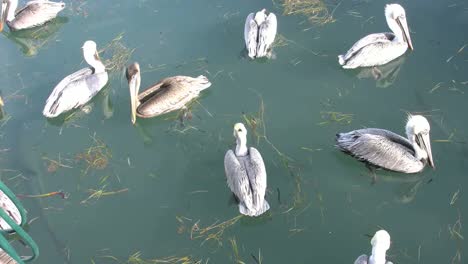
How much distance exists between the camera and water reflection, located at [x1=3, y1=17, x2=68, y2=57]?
800 centimetres

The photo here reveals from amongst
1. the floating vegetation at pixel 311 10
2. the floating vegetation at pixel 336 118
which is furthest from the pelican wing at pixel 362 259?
the floating vegetation at pixel 311 10

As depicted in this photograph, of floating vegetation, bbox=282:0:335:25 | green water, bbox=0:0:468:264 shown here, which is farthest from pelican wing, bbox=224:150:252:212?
floating vegetation, bbox=282:0:335:25

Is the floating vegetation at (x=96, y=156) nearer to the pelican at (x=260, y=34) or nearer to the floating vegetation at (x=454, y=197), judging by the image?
the pelican at (x=260, y=34)

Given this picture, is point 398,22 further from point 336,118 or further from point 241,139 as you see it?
point 241,139

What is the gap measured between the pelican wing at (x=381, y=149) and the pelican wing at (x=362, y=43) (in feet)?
4.50

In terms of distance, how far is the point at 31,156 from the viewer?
20.4 ft

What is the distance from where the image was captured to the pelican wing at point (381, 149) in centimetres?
537

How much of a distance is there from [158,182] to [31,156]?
5.43ft

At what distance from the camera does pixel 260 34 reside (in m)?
6.99

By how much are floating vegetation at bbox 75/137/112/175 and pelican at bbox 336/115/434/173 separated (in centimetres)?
271

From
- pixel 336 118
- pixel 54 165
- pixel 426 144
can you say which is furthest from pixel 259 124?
pixel 54 165

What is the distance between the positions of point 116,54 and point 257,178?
11.3 feet

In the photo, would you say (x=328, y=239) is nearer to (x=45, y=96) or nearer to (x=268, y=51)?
(x=268, y=51)

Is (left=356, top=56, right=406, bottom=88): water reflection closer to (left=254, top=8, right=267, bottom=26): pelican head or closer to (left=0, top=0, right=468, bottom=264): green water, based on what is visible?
(left=0, top=0, right=468, bottom=264): green water
